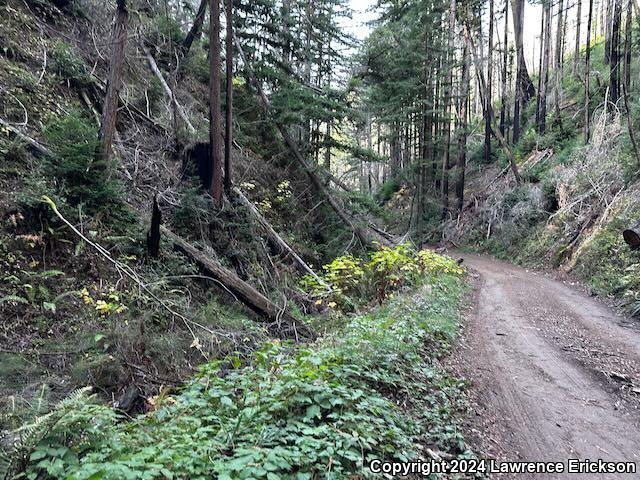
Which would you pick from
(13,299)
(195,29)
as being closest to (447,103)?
(195,29)

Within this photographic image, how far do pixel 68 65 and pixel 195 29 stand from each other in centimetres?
557

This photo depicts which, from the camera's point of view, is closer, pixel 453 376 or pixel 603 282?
pixel 453 376

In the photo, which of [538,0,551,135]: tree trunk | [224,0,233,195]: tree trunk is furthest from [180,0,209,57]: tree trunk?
[538,0,551,135]: tree trunk

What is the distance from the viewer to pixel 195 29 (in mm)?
14102

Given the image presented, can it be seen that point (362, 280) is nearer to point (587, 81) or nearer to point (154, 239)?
point (154, 239)

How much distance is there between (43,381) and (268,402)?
3578mm

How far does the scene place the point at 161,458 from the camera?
2.61m

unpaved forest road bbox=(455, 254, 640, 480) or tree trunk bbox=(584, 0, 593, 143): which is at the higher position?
tree trunk bbox=(584, 0, 593, 143)

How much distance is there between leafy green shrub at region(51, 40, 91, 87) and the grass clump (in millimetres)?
9244

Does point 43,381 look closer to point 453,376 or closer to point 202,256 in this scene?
point 202,256

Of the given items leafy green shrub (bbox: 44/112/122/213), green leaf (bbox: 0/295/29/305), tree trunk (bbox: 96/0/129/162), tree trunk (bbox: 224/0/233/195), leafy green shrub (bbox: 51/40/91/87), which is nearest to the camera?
green leaf (bbox: 0/295/29/305)

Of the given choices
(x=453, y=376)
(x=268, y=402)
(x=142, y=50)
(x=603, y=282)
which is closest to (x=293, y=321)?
(x=453, y=376)

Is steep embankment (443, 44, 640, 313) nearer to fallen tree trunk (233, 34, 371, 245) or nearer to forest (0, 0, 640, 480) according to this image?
forest (0, 0, 640, 480)

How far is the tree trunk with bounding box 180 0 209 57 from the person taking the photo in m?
13.7
